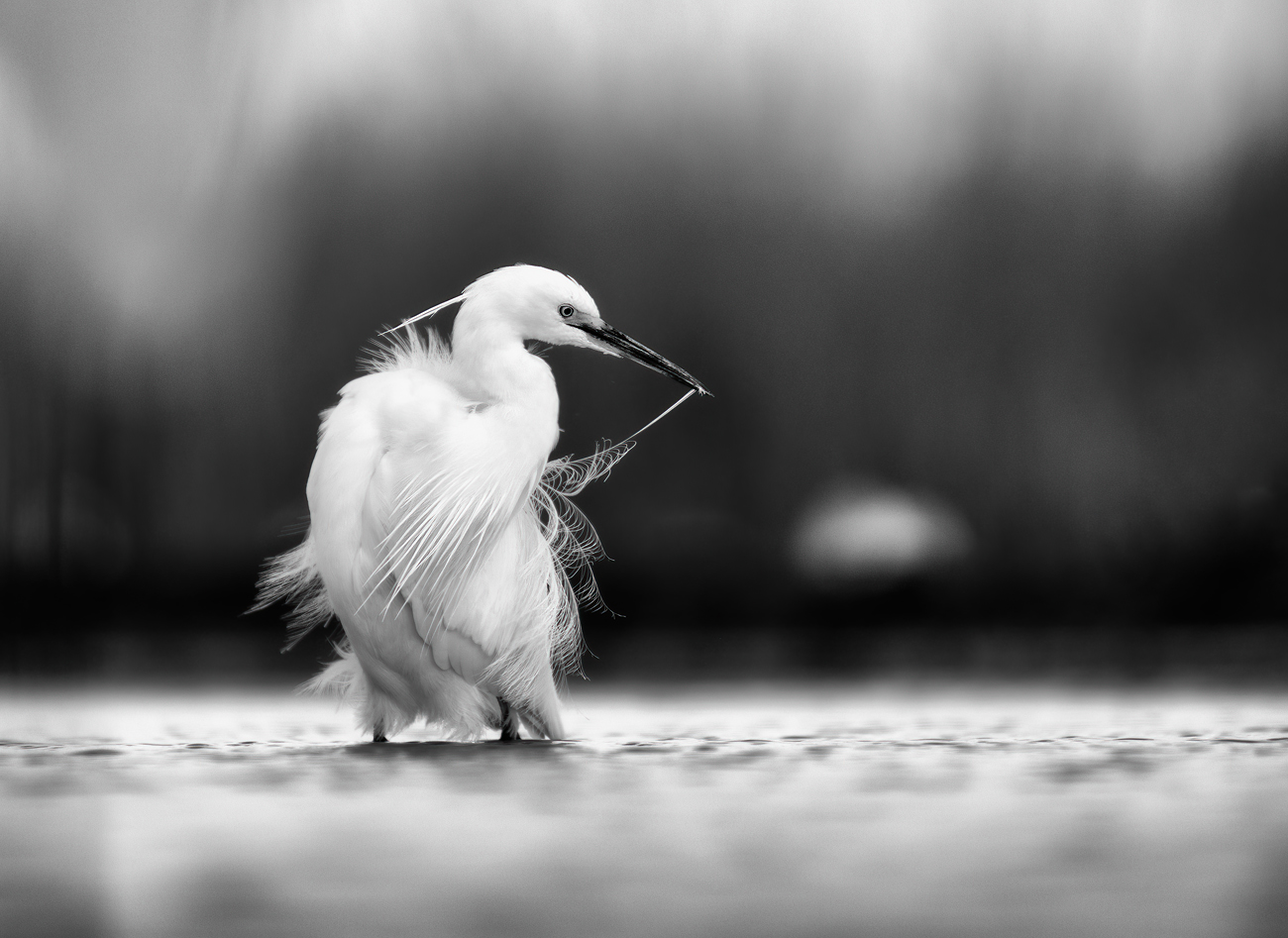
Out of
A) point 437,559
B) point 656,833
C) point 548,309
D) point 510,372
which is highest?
point 548,309

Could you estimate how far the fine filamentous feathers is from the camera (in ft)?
8.78

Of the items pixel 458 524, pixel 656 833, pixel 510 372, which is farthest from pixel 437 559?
pixel 656 833

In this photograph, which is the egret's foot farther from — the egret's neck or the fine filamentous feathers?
the egret's neck

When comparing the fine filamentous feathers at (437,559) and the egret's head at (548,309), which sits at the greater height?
the egret's head at (548,309)

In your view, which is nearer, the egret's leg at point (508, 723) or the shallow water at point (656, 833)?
the shallow water at point (656, 833)

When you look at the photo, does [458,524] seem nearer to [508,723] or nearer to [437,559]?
[437,559]

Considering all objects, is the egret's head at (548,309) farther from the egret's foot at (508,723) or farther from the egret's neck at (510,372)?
the egret's foot at (508,723)

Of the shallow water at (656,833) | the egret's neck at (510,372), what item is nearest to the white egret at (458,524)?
the egret's neck at (510,372)

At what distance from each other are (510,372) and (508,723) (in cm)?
67

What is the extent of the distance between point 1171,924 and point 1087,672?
4.01 m

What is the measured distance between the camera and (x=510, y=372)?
2799mm

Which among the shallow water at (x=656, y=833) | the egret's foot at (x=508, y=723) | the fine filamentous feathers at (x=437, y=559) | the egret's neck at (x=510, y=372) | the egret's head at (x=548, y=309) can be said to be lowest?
the shallow water at (x=656, y=833)

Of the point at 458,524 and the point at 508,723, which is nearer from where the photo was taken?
the point at 458,524

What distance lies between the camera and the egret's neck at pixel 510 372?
9.18 ft
